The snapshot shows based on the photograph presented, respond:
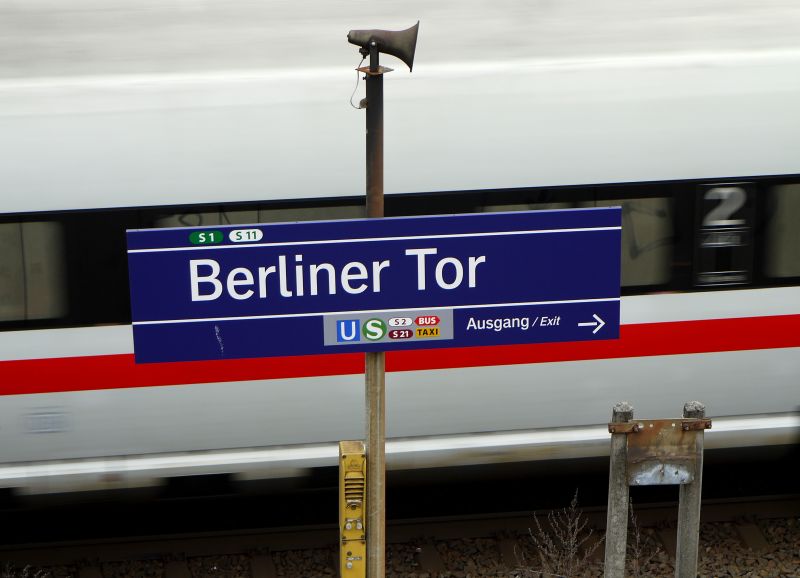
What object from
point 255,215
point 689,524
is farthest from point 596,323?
point 255,215

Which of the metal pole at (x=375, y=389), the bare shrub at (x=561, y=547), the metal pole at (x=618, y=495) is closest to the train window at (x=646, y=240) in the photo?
the bare shrub at (x=561, y=547)

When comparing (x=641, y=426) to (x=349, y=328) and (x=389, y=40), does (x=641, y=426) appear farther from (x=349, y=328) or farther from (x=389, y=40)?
(x=389, y=40)

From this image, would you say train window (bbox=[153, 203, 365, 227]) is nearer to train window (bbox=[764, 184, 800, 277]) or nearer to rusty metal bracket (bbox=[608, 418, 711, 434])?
rusty metal bracket (bbox=[608, 418, 711, 434])

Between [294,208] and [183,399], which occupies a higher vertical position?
[294,208]

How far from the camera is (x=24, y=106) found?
17.2 feet

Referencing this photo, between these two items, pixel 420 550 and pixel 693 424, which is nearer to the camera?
pixel 693 424

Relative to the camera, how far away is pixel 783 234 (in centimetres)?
579

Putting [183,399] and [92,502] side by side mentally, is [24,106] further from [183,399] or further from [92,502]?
[92,502]

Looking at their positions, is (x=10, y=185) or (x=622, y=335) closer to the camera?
(x=10, y=185)

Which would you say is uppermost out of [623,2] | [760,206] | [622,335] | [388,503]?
[623,2]

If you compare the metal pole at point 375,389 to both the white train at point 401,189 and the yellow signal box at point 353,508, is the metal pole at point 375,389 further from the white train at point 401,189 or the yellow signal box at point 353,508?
the white train at point 401,189

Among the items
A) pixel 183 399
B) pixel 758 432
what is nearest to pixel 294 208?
pixel 183 399

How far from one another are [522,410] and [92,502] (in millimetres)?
2421

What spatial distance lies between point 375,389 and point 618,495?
3.65 feet
